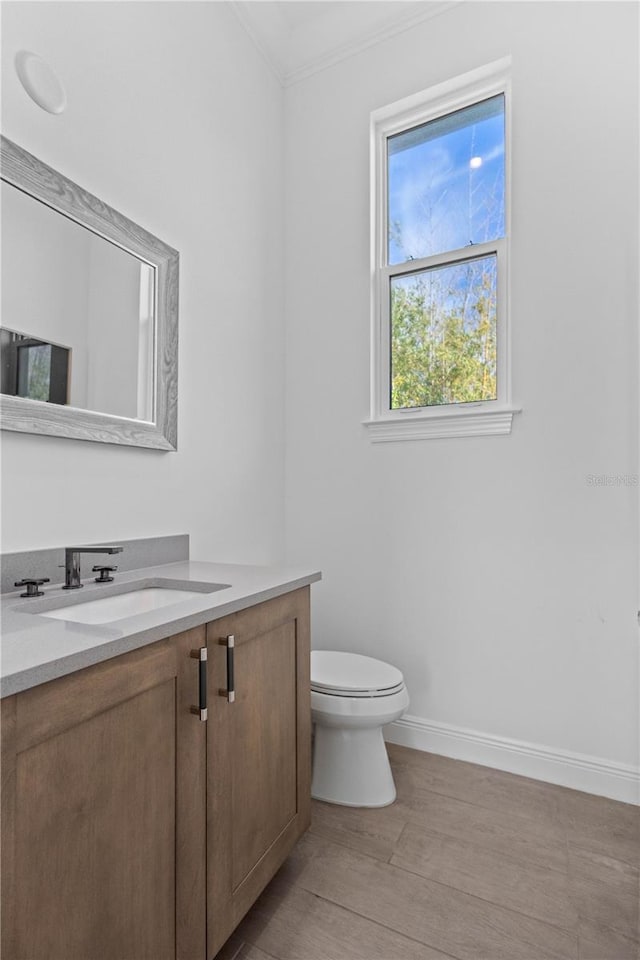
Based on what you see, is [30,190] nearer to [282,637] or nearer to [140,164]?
[140,164]

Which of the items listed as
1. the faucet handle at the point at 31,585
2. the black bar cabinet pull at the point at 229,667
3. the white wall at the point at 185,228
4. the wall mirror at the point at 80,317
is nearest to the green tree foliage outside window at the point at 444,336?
the white wall at the point at 185,228

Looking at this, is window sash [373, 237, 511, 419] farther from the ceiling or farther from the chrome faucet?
the chrome faucet

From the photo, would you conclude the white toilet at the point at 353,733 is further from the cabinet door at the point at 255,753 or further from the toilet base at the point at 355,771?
the cabinet door at the point at 255,753

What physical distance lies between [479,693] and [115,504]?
156 cm

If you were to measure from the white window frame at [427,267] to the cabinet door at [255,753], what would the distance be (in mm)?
1010

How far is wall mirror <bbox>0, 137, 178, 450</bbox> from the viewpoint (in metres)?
1.27

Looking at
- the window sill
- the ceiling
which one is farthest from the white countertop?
the ceiling

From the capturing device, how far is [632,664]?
1.80 m

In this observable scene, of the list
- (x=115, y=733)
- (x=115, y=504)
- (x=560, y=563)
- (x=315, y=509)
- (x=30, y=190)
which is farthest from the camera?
Result: (x=315, y=509)

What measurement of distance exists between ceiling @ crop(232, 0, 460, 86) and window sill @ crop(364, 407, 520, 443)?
1.71 meters

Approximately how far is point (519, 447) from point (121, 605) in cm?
152

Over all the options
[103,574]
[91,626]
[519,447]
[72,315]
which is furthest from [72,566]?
[519,447]

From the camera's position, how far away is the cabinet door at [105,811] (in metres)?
0.70

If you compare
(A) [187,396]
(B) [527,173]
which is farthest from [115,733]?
(B) [527,173]
